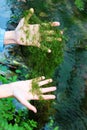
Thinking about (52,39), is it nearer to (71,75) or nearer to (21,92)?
(21,92)

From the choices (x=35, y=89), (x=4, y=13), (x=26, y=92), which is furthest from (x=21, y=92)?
(x=4, y=13)

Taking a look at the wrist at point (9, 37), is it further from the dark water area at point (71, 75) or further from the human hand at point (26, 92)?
the dark water area at point (71, 75)

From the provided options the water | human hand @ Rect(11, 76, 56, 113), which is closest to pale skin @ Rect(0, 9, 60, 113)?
human hand @ Rect(11, 76, 56, 113)

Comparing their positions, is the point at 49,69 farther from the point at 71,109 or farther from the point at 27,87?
the point at 71,109

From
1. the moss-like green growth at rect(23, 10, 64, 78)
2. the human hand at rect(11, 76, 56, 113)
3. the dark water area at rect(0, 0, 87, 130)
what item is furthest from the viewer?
the dark water area at rect(0, 0, 87, 130)

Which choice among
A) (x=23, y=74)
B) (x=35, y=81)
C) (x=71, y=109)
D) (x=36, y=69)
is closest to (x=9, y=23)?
(x=23, y=74)

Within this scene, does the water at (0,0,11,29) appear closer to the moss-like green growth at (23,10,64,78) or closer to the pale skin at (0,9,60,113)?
the moss-like green growth at (23,10,64,78)

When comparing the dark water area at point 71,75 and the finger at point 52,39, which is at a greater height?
the finger at point 52,39

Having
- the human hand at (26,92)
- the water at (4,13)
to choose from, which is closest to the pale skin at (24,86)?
the human hand at (26,92)

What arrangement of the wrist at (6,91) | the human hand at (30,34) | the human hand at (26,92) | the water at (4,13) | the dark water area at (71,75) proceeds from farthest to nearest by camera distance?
the water at (4,13), the dark water area at (71,75), the human hand at (30,34), the wrist at (6,91), the human hand at (26,92)

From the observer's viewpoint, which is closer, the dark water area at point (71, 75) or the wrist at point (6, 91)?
the wrist at point (6, 91)
